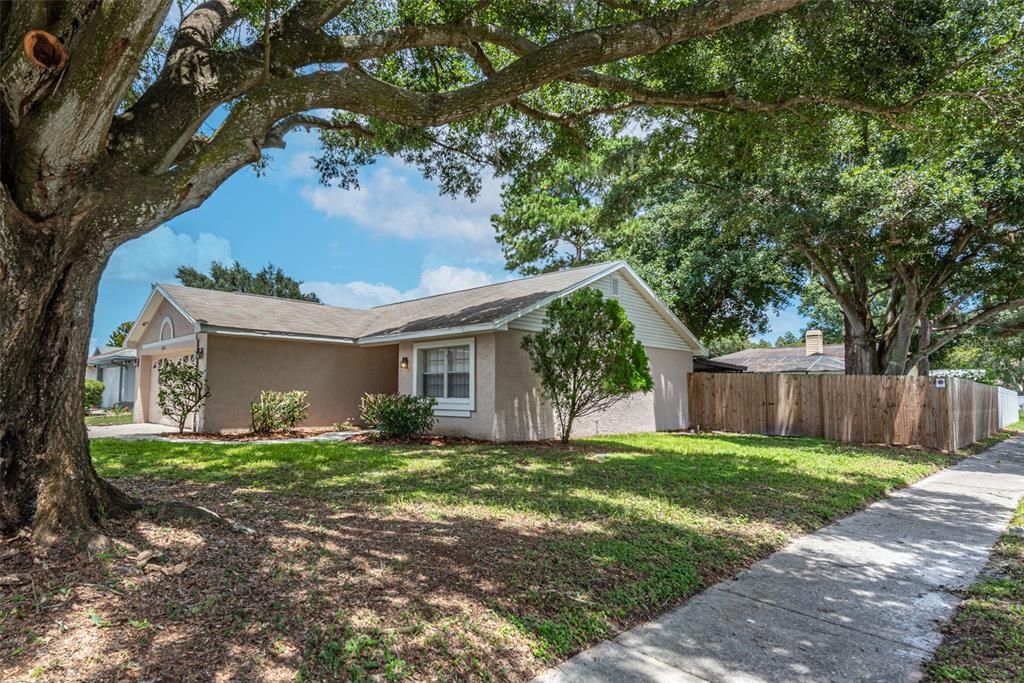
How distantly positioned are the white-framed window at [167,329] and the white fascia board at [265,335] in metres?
3.00

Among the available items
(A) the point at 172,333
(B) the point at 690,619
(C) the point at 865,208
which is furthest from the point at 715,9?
(A) the point at 172,333

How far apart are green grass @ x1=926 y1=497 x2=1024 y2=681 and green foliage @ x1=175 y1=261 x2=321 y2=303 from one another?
4016cm

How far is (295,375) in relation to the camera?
15352 mm

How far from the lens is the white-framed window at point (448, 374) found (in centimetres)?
1300

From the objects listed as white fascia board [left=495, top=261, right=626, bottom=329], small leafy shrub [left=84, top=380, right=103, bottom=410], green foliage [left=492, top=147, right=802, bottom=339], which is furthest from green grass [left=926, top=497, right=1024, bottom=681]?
small leafy shrub [left=84, top=380, right=103, bottom=410]

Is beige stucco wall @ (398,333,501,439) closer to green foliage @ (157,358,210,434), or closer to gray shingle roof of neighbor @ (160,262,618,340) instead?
gray shingle roof of neighbor @ (160,262,618,340)

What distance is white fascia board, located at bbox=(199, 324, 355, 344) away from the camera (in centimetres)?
1327

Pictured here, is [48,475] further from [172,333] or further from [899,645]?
[172,333]

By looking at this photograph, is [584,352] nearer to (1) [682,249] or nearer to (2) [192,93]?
(2) [192,93]

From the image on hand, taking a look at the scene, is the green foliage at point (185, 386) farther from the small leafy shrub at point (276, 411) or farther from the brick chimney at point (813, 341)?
the brick chimney at point (813, 341)

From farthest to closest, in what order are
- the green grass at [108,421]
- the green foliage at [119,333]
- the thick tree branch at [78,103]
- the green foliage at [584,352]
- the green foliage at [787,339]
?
the green foliage at [787,339]
the green foliage at [119,333]
the green grass at [108,421]
the green foliage at [584,352]
the thick tree branch at [78,103]

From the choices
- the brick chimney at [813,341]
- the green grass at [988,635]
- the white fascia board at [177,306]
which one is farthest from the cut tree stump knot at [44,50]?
the brick chimney at [813,341]

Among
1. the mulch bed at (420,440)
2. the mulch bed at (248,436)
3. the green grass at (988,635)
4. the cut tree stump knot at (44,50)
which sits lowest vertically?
the mulch bed at (248,436)

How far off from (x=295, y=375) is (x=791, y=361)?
25.1 meters
